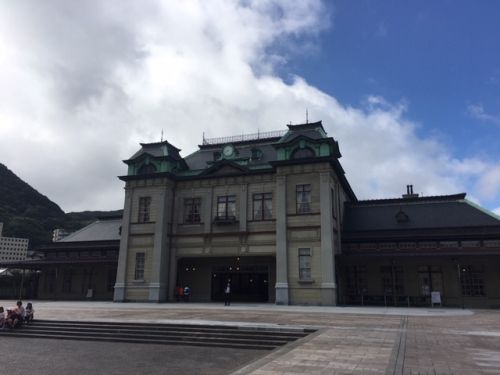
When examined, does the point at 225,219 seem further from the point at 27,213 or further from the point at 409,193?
the point at 27,213

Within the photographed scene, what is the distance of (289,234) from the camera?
101 feet

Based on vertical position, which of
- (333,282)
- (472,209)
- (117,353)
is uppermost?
(472,209)

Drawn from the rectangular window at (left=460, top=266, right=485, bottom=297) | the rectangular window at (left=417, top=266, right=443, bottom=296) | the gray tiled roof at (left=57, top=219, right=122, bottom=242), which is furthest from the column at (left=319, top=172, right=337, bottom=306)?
the gray tiled roof at (left=57, top=219, right=122, bottom=242)

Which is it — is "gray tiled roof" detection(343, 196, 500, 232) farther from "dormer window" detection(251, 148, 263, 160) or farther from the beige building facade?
"dormer window" detection(251, 148, 263, 160)

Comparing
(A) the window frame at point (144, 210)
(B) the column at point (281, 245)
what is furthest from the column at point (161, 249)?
(B) the column at point (281, 245)

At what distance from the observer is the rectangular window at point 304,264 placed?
29891mm

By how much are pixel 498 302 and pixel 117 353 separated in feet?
87.6

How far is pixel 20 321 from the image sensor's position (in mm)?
17516

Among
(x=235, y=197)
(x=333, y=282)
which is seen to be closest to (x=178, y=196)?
(x=235, y=197)

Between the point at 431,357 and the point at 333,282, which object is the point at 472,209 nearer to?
the point at 333,282

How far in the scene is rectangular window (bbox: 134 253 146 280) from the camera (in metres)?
34.5

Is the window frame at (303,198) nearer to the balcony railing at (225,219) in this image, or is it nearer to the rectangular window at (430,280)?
the balcony railing at (225,219)

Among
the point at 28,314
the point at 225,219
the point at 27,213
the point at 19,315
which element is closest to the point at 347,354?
the point at 19,315

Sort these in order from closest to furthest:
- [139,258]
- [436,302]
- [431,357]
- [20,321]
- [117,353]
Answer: [431,357] → [117,353] → [20,321] → [436,302] → [139,258]
